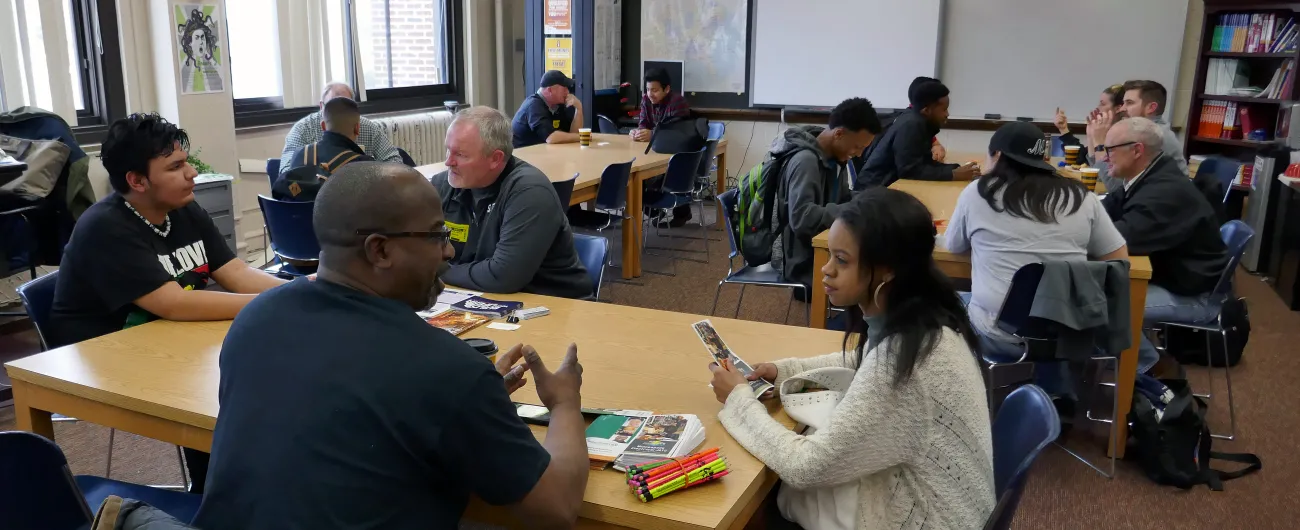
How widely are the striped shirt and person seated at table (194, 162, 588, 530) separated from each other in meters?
3.87

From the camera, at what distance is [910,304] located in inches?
64.7

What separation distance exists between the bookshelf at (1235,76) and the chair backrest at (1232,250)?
3310mm

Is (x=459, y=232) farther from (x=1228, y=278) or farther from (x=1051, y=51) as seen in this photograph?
(x=1051, y=51)

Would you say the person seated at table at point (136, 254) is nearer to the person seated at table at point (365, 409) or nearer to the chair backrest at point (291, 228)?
the person seated at table at point (365, 409)

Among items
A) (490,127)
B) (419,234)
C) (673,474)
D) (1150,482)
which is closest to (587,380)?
(673,474)

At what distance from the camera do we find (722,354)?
6.49ft

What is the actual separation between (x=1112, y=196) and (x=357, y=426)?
3407mm

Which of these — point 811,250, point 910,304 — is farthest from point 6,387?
point 910,304

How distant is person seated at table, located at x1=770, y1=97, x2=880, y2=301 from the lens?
148 inches

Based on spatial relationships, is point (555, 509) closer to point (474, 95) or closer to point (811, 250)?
point (811, 250)

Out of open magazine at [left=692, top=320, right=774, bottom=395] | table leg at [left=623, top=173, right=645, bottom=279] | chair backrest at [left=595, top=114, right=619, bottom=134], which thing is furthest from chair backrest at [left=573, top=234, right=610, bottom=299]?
chair backrest at [left=595, top=114, right=619, bottom=134]

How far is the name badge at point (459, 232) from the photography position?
298cm

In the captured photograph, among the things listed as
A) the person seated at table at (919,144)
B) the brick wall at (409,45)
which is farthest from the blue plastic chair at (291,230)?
the brick wall at (409,45)

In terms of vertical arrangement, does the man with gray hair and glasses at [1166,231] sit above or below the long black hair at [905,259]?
below
